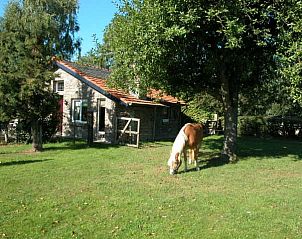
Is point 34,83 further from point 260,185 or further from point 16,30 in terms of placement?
point 260,185

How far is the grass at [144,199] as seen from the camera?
6738 millimetres

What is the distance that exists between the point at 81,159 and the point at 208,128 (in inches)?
778

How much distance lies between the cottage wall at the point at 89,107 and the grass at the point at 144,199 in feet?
24.8

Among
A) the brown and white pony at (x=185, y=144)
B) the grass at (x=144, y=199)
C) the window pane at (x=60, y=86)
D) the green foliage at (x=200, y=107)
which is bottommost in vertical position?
the grass at (x=144, y=199)

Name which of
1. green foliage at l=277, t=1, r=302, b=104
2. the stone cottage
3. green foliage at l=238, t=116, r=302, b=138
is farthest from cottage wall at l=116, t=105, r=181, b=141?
green foliage at l=277, t=1, r=302, b=104

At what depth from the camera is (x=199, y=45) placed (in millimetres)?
15781

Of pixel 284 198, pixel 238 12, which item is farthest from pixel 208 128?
pixel 284 198

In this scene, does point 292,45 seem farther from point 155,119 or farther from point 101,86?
point 155,119

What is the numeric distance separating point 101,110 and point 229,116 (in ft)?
31.8

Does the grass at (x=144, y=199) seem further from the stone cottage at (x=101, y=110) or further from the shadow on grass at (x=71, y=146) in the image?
the stone cottage at (x=101, y=110)

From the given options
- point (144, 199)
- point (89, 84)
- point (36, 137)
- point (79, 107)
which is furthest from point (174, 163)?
point (79, 107)

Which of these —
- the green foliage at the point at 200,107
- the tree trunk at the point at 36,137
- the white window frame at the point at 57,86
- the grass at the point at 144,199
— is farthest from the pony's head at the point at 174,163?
the green foliage at the point at 200,107

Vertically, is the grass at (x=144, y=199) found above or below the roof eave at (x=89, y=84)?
below

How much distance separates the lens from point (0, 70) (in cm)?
1727
